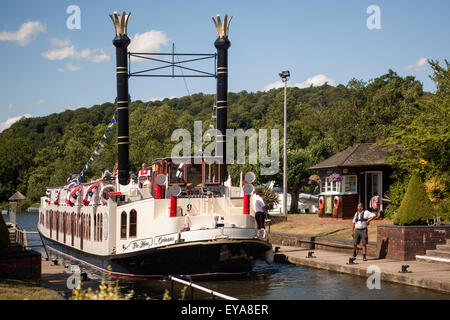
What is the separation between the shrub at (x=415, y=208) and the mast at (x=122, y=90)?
38.3 ft

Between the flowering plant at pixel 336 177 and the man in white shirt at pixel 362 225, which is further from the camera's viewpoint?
the flowering plant at pixel 336 177

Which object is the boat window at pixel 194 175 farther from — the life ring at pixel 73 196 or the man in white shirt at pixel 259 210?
the life ring at pixel 73 196

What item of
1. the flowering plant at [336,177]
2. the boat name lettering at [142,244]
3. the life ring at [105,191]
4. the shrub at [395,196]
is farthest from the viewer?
the flowering plant at [336,177]

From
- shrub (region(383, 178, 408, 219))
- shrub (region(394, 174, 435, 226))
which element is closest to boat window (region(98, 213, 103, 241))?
shrub (region(394, 174, 435, 226))

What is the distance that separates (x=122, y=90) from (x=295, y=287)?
12287 millimetres

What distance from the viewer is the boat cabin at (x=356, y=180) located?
35.1 metres

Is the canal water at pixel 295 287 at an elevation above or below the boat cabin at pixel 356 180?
below

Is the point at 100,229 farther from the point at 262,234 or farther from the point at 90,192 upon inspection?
the point at 262,234

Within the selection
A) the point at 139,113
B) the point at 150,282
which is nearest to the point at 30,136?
the point at 139,113

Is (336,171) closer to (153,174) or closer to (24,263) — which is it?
(153,174)

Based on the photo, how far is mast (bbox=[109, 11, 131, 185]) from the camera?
25.9m

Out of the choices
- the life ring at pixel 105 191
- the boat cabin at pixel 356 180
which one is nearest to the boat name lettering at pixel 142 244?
the life ring at pixel 105 191

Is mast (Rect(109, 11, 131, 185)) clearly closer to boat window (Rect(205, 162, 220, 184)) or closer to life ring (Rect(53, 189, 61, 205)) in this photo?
boat window (Rect(205, 162, 220, 184))

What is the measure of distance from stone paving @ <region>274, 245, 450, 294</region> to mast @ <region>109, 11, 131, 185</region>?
8.18m
